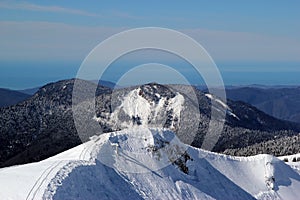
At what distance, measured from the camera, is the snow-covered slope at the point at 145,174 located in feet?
132

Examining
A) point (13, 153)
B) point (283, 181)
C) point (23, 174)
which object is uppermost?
point (23, 174)

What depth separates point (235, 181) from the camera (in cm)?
6156

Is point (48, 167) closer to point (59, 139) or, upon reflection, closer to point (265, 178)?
point (265, 178)

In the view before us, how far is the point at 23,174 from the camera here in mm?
42125

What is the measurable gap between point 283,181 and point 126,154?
24296 mm

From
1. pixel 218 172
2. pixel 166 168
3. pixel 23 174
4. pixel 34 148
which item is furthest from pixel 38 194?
pixel 34 148

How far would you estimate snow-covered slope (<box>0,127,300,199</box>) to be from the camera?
4038cm

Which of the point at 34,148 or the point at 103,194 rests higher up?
the point at 103,194

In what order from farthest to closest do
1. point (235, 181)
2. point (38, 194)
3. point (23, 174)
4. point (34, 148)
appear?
point (34, 148) < point (235, 181) < point (23, 174) < point (38, 194)

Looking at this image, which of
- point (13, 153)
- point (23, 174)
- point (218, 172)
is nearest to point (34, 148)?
point (13, 153)

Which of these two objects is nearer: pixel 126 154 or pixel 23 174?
pixel 23 174

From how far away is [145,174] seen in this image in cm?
5300

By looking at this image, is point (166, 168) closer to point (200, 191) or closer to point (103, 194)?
point (200, 191)

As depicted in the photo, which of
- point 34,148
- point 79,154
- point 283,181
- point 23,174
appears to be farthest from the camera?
point 34,148
